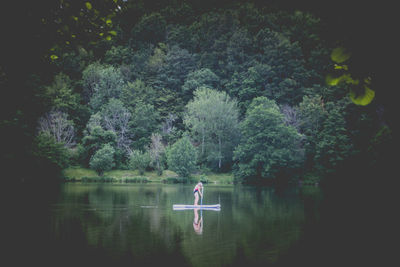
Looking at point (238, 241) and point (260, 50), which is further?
point (260, 50)

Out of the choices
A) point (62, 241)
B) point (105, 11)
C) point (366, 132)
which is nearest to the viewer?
point (105, 11)

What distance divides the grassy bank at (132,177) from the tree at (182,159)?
4.42 ft

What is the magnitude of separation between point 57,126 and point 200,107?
2260 centimetres

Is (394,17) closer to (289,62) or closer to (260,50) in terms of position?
(289,62)

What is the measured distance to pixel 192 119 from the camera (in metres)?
60.1

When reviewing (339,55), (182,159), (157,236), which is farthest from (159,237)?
(182,159)

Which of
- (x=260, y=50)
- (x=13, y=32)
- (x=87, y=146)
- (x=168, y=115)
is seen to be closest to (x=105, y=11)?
(x=13, y=32)

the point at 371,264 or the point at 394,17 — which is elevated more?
the point at 394,17

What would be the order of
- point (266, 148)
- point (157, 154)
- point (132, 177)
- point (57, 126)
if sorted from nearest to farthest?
point (266, 148) < point (132, 177) < point (157, 154) < point (57, 126)

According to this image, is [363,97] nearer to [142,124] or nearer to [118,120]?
[118,120]

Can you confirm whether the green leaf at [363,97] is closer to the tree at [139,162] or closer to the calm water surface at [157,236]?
the calm water surface at [157,236]

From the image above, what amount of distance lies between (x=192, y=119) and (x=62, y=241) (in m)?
49.8

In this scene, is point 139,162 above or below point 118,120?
below

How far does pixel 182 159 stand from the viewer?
51.5 m
